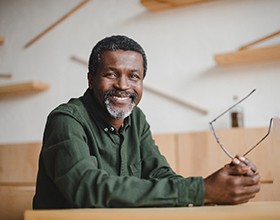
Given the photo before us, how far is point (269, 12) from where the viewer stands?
7.77ft

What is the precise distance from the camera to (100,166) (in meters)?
1.23

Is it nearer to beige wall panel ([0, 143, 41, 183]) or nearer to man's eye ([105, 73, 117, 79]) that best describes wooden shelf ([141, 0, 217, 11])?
beige wall panel ([0, 143, 41, 183])

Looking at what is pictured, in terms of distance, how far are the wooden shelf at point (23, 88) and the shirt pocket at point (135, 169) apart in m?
1.63

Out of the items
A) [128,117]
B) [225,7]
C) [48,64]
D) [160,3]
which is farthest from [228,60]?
[48,64]

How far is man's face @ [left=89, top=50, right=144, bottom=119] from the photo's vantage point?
4.10 feet

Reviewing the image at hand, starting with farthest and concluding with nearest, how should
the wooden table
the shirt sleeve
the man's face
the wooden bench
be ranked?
the wooden bench
the man's face
the shirt sleeve
the wooden table

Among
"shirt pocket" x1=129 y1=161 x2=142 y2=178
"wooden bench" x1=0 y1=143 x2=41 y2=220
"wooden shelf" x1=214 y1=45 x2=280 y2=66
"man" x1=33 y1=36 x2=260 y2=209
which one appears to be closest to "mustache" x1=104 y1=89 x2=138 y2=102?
"man" x1=33 y1=36 x2=260 y2=209

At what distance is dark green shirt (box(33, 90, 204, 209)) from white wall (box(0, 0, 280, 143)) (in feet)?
3.56

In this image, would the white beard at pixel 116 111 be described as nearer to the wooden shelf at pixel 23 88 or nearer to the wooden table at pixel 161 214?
the wooden table at pixel 161 214

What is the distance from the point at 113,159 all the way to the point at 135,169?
104 mm

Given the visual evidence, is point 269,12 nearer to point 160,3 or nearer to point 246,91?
point 246,91

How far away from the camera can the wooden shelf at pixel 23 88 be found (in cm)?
279

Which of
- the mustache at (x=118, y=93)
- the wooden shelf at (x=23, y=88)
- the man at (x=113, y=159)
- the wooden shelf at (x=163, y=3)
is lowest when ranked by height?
the man at (x=113, y=159)

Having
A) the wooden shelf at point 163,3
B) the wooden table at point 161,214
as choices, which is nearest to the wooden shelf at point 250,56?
the wooden shelf at point 163,3
